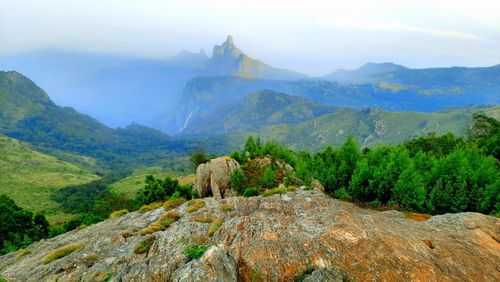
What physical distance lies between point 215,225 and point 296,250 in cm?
852

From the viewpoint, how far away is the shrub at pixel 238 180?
69.2 meters

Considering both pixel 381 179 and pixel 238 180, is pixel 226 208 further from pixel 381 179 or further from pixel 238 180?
pixel 381 179

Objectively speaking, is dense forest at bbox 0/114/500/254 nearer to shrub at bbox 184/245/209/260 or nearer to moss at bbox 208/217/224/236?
moss at bbox 208/217/224/236

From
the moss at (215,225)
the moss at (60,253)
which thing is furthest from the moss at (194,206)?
the moss at (60,253)

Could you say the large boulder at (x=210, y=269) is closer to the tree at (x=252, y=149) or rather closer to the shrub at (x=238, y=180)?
the shrub at (x=238, y=180)

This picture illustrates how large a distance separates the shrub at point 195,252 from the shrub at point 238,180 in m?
41.0

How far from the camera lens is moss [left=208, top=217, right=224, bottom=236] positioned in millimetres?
32531

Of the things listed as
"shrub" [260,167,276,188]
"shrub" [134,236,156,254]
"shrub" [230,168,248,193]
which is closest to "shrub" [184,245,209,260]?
"shrub" [134,236,156,254]

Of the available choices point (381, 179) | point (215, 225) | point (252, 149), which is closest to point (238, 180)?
point (252, 149)

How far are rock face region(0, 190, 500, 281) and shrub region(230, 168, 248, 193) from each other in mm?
29232

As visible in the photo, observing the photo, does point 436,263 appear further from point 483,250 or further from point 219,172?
point 219,172

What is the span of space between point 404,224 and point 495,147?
228ft

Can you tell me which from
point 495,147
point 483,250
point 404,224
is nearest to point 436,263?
point 483,250

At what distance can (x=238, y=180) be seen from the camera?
228 feet
